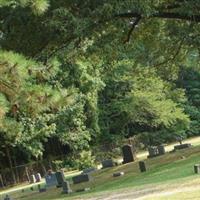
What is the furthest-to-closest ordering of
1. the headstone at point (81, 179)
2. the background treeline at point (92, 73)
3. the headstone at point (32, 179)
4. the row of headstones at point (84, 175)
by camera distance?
the headstone at point (32, 179)
the headstone at point (81, 179)
the row of headstones at point (84, 175)
the background treeline at point (92, 73)

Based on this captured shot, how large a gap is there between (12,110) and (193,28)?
43.0ft

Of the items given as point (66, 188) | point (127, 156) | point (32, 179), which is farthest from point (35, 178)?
point (66, 188)

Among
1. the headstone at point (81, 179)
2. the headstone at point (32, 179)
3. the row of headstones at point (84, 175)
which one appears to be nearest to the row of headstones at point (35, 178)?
the headstone at point (32, 179)

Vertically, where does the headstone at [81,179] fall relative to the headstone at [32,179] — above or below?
below

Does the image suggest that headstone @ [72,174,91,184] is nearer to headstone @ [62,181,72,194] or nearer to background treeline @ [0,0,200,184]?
headstone @ [62,181,72,194]

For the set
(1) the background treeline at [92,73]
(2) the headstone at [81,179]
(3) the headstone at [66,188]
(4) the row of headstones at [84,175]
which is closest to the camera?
(1) the background treeline at [92,73]

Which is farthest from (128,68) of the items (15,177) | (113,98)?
(15,177)

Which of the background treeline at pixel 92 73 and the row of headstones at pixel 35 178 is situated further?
the row of headstones at pixel 35 178

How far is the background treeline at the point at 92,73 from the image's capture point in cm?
1130

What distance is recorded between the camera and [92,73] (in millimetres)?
43156

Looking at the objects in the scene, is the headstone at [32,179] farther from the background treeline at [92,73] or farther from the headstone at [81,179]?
the headstone at [81,179]

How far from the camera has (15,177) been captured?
43.8m

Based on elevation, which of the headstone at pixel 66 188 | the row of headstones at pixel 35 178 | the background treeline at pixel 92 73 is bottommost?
the headstone at pixel 66 188

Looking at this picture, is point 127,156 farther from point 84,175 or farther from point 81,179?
point 81,179
